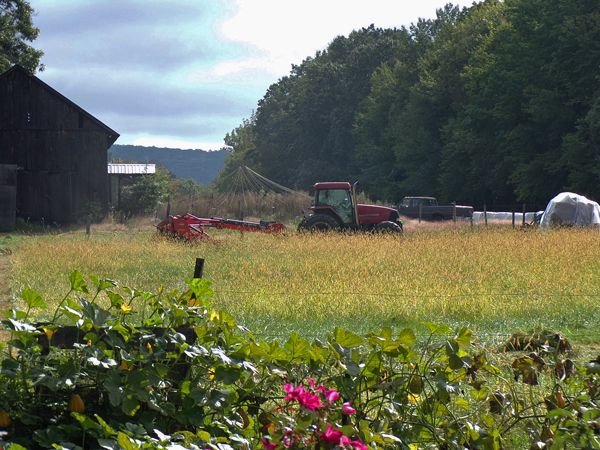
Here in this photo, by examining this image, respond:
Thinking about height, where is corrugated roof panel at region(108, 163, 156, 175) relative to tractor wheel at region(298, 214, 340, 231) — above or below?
above

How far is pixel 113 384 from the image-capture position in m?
4.81

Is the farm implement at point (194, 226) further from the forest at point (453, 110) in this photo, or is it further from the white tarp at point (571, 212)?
the forest at point (453, 110)

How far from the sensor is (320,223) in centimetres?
3512

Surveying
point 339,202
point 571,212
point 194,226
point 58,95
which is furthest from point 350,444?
point 58,95

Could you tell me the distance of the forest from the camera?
54.5 meters

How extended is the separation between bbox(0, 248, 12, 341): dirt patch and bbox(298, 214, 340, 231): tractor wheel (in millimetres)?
10628

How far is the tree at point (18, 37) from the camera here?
48.2 meters

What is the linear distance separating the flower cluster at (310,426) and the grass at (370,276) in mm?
2992

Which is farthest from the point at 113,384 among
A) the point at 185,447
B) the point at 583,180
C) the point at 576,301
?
the point at 583,180

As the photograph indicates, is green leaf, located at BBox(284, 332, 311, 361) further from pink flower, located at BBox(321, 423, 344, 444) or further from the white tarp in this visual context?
the white tarp

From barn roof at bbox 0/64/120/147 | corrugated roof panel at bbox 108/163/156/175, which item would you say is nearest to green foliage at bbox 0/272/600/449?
barn roof at bbox 0/64/120/147

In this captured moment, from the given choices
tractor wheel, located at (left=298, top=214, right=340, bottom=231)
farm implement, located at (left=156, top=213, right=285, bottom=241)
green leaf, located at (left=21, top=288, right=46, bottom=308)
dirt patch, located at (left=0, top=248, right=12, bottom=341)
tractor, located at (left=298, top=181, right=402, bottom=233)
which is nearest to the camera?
green leaf, located at (left=21, top=288, right=46, bottom=308)

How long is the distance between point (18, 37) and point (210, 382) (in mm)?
46839

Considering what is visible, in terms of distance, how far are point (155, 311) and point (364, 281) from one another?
12.1 metres
